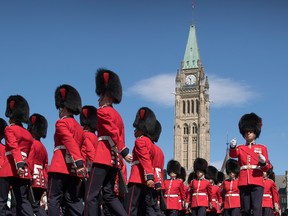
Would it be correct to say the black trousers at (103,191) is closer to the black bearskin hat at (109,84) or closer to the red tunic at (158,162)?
the black bearskin hat at (109,84)

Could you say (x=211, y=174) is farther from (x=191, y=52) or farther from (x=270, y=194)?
(x=191, y=52)

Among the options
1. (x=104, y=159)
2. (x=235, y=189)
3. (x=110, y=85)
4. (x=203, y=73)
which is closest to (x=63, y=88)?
(x=110, y=85)

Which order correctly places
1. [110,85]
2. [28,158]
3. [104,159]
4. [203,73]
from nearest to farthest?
[104,159] → [110,85] → [28,158] → [203,73]

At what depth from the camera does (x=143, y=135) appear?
7.91m

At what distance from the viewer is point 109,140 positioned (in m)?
6.47

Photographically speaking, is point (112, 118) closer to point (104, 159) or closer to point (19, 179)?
point (104, 159)

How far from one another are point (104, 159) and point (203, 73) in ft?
288

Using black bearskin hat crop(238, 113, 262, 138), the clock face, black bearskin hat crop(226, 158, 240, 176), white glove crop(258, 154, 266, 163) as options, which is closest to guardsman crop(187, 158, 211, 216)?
black bearskin hat crop(226, 158, 240, 176)

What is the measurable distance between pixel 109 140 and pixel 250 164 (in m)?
2.86

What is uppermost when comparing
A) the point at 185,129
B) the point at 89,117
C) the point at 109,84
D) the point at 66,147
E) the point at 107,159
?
the point at 185,129

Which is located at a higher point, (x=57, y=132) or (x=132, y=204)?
(x=57, y=132)

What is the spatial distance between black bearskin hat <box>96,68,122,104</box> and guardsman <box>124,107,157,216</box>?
0.95 m

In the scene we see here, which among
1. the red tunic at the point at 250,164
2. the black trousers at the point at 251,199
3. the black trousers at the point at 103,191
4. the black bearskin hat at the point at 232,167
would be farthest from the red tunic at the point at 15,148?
the black bearskin hat at the point at 232,167

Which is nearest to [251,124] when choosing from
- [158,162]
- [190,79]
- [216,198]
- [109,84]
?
[158,162]
